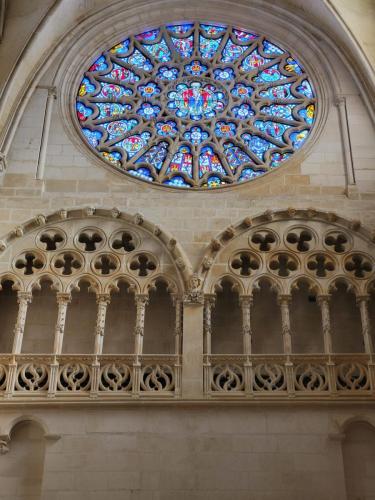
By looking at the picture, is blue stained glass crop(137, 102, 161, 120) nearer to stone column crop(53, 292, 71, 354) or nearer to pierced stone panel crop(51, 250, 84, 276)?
pierced stone panel crop(51, 250, 84, 276)

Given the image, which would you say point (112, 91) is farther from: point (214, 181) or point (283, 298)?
point (283, 298)

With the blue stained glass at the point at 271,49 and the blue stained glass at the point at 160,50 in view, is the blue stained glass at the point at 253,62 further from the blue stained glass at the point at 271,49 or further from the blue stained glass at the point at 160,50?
the blue stained glass at the point at 160,50

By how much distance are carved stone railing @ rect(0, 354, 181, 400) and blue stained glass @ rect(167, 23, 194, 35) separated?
707cm

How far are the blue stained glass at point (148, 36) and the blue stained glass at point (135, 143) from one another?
242 centimetres

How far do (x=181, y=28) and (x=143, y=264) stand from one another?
5.58 metres

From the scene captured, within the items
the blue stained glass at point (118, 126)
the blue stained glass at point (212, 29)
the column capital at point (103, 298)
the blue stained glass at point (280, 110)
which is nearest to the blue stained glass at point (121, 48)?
the blue stained glass at point (212, 29)

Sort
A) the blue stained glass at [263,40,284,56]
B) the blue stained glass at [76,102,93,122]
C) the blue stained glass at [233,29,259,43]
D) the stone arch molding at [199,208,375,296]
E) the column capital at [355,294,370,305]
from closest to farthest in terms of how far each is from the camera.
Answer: the column capital at [355,294,370,305]
the stone arch molding at [199,208,375,296]
the blue stained glass at [76,102,93,122]
the blue stained glass at [263,40,284,56]
the blue stained glass at [233,29,259,43]

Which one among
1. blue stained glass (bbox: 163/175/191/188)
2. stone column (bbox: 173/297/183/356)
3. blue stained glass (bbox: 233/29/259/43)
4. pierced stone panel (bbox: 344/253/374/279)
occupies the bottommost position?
stone column (bbox: 173/297/183/356)

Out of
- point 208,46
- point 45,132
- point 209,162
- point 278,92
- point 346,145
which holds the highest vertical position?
point 208,46

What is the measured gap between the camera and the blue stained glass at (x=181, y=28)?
14.9 metres

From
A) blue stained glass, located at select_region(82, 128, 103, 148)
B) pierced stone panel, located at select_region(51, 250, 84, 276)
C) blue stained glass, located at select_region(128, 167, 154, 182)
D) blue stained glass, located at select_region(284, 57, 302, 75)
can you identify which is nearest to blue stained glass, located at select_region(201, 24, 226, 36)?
blue stained glass, located at select_region(284, 57, 302, 75)

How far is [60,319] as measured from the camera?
1109cm

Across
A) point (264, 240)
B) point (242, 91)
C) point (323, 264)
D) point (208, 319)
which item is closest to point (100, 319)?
point (208, 319)

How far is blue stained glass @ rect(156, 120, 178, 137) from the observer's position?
1342cm
